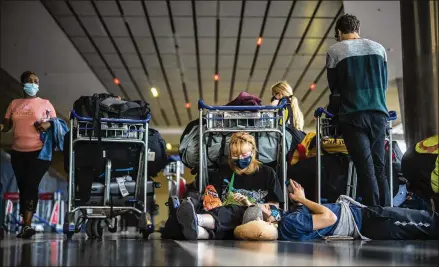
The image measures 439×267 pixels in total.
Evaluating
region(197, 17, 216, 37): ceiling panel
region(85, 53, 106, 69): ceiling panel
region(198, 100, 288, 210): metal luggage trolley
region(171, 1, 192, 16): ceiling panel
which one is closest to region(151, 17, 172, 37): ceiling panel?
region(171, 1, 192, 16): ceiling panel

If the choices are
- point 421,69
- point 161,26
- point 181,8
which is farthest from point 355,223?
point 161,26

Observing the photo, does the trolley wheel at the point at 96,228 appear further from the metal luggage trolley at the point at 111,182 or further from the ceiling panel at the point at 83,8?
the ceiling panel at the point at 83,8

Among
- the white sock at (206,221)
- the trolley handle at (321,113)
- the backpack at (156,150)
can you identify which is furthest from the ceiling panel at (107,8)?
the white sock at (206,221)

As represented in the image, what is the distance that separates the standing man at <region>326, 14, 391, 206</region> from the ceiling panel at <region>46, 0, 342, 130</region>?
5655mm

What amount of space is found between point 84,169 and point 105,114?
43 cm

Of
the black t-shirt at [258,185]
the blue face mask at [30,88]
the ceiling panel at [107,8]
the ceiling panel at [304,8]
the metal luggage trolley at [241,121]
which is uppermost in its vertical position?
the ceiling panel at [304,8]

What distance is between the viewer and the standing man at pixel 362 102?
4.16 metres

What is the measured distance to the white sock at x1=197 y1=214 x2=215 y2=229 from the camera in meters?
3.74

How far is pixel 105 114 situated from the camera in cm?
477

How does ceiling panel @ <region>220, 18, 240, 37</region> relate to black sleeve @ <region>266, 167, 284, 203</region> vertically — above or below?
above

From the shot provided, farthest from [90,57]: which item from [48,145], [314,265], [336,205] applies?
[314,265]

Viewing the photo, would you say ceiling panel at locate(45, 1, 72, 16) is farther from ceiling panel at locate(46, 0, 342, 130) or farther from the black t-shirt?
the black t-shirt

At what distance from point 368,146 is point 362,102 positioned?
0.30m

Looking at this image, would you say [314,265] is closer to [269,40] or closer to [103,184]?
[103,184]
